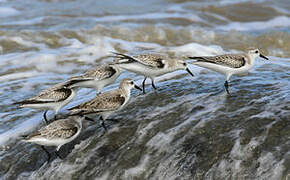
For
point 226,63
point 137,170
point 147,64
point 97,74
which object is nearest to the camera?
point 137,170

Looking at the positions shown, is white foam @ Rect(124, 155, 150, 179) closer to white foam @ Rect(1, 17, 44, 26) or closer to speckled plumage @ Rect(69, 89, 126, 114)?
speckled plumage @ Rect(69, 89, 126, 114)

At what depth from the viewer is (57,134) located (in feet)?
20.0

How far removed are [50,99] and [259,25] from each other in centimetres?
1368

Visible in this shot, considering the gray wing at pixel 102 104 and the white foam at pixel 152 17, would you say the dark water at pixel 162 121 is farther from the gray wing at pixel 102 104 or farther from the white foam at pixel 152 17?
the white foam at pixel 152 17

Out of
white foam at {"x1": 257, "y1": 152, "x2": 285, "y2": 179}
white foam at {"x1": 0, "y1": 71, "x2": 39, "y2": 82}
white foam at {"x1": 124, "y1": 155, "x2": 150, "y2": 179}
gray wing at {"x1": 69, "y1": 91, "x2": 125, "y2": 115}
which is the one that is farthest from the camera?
white foam at {"x1": 0, "y1": 71, "x2": 39, "y2": 82}

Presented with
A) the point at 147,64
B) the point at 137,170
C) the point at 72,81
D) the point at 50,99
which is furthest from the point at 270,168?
the point at 72,81

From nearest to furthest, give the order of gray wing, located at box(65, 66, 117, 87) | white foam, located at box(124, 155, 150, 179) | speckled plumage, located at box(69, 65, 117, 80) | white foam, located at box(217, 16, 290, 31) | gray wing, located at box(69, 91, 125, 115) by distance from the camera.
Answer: white foam, located at box(124, 155, 150, 179)
gray wing, located at box(69, 91, 125, 115)
gray wing, located at box(65, 66, 117, 87)
speckled plumage, located at box(69, 65, 117, 80)
white foam, located at box(217, 16, 290, 31)

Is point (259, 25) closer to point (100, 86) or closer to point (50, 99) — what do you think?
point (100, 86)

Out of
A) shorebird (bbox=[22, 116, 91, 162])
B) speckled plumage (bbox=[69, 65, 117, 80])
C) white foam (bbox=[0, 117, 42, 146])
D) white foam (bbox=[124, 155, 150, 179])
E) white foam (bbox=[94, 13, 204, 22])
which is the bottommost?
white foam (bbox=[94, 13, 204, 22])

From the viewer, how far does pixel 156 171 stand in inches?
213

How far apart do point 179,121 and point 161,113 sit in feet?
1.69

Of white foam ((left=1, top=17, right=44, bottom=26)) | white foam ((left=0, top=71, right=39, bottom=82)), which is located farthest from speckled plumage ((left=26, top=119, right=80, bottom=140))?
white foam ((left=1, top=17, right=44, bottom=26))

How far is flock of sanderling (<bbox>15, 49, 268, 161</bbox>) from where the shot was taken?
620 centimetres

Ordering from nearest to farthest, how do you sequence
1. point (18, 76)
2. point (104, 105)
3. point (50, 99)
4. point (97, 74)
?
point (104, 105) < point (50, 99) < point (97, 74) < point (18, 76)
